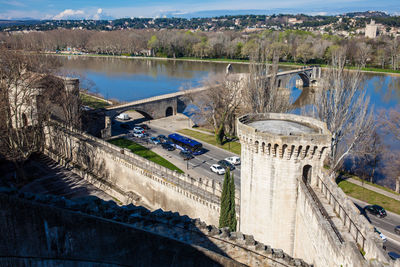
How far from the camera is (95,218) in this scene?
1017 cm

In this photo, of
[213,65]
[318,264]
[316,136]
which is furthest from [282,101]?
[213,65]

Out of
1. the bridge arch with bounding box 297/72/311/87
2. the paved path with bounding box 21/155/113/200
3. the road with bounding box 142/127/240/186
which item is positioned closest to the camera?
the paved path with bounding box 21/155/113/200

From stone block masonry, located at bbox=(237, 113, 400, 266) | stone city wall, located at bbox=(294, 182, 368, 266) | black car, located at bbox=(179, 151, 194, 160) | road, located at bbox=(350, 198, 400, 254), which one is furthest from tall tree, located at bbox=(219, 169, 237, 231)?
black car, located at bbox=(179, 151, 194, 160)

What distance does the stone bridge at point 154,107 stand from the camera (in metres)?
42.5

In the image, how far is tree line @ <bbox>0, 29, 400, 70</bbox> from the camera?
307 feet

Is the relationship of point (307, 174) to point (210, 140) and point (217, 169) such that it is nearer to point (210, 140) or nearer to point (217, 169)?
point (217, 169)

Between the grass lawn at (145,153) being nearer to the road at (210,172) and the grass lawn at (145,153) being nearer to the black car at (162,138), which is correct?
the road at (210,172)

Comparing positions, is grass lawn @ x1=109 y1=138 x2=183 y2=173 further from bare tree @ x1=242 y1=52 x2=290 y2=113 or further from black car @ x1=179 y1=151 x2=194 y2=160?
bare tree @ x1=242 y1=52 x2=290 y2=113

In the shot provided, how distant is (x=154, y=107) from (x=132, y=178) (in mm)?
22935

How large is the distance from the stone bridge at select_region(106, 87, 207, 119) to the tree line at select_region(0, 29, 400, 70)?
44212mm

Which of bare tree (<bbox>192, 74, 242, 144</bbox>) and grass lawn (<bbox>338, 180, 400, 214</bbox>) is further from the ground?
bare tree (<bbox>192, 74, 242, 144</bbox>)

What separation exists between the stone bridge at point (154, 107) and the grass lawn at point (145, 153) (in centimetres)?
558

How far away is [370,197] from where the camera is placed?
25672 mm

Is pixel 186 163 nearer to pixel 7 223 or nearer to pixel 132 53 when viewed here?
pixel 7 223
